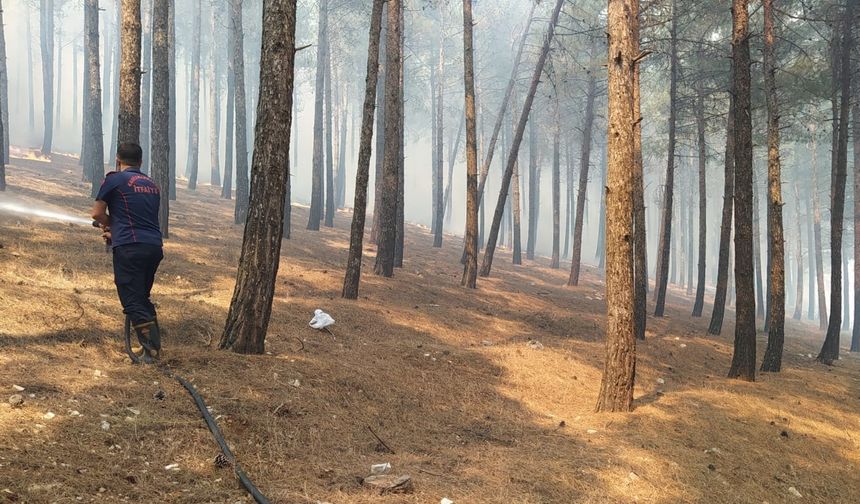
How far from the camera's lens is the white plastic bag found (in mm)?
9930

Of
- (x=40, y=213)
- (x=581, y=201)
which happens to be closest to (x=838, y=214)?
(x=581, y=201)

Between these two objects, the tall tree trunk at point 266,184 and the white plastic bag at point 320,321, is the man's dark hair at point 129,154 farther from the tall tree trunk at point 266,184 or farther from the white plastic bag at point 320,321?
the white plastic bag at point 320,321

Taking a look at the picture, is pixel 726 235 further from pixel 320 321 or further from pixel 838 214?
pixel 320 321

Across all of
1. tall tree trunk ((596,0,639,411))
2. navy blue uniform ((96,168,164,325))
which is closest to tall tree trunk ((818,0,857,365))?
tall tree trunk ((596,0,639,411))

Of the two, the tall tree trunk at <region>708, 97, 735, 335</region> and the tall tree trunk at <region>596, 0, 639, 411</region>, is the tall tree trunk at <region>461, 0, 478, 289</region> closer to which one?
the tall tree trunk at <region>708, 97, 735, 335</region>

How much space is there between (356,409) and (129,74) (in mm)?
7978

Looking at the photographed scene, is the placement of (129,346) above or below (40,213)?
below

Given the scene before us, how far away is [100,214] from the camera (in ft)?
20.5

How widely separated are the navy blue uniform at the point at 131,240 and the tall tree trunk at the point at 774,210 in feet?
36.0

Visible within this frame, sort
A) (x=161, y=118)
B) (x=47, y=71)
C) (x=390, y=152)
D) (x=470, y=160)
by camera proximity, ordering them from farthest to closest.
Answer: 1. (x=47, y=71)
2. (x=470, y=160)
3. (x=390, y=152)
4. (x=161, y=118)

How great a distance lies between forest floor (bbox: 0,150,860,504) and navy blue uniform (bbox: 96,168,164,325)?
0.67 metres

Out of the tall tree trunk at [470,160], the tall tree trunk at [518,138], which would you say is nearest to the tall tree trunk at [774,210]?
the tall tree trunk at [470,160]

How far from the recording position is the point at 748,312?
11328 millimetres

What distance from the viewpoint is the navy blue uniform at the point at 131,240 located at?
20.7ft
